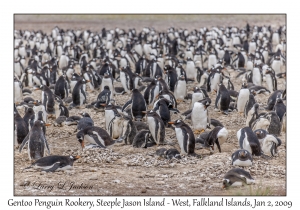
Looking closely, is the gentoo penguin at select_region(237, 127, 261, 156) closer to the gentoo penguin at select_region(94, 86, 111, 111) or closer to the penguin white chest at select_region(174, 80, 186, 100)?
the gentoo penguin at select_region(94, 86, 111, 111)

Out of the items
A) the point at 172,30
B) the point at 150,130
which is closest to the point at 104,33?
the point at 172,30

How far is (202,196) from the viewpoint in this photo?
5.15m

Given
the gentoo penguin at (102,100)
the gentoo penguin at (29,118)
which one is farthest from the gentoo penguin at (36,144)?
the gentoo penguin at (102,100)

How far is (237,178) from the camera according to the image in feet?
17.7

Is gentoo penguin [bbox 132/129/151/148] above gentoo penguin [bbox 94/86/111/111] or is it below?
below

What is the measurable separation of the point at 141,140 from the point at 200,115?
119 centimetres

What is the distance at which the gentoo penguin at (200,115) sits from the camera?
299 inches

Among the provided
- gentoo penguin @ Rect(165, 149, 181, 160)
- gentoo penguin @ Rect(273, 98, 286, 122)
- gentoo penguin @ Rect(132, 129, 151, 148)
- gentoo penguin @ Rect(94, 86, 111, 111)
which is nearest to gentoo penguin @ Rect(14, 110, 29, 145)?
gentoo penguin @ Rect(132, 129, 151, 148)

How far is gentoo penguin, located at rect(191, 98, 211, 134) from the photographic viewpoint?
7.59 meters

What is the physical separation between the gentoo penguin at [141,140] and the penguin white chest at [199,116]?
105cm

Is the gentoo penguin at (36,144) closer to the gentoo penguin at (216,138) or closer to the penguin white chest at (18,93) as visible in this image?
the gentoo penguin at (216,138)

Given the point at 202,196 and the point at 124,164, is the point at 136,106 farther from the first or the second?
the point at 202,196

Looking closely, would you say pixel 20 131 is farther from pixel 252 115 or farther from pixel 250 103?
pixel 250 103

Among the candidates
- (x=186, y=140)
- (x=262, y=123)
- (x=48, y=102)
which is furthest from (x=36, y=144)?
(x=262, y=123)
